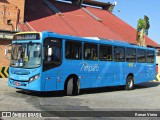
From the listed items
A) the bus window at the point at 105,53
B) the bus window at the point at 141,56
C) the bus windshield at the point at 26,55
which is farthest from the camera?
the bus window at the point at 141,56

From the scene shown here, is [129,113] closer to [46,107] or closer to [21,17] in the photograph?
[46,107]

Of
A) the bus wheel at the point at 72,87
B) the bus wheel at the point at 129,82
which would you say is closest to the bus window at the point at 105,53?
the bus wheel at the point at 72,87

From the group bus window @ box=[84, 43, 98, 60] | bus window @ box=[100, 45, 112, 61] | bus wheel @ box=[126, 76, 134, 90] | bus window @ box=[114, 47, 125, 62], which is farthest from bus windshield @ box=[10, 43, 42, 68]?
bus wheel @ box=[126, 76, 134, 90]

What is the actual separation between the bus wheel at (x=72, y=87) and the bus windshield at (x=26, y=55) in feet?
7.20

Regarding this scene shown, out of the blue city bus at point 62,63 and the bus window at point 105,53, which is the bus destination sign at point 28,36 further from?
the bus window at point 105,53

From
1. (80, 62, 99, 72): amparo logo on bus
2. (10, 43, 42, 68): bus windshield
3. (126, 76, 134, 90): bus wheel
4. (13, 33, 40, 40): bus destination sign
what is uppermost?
(13, 33, 40, 40): bus destination sign

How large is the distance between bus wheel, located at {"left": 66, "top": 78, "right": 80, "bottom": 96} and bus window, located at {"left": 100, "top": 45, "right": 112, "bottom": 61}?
2.50 metres

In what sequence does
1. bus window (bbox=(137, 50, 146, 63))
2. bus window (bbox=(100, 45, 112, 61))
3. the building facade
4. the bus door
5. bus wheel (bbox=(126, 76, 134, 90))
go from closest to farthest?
the bus door < bus window (bbox=(100, 45, 112, 61)) < bus wheel (bbox=(126, 76, 134, 90)) < bus window (bbox=(137, 50, 146, 63)) < the building facade

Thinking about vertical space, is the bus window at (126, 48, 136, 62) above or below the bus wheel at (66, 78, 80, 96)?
above

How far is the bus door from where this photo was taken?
13.6 m

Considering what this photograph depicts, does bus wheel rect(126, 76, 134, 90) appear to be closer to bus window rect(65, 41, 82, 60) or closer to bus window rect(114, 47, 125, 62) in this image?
bus window rect(114, 47, 125, 62)

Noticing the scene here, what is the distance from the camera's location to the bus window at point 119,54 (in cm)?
1853

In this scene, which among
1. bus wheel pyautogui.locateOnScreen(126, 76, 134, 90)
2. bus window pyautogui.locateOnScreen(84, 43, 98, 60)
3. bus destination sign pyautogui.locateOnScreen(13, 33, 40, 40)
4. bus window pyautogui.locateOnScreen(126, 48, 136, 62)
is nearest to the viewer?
bus destination sign pyautogui.locateOnScreen(13, 33, 40, 40)

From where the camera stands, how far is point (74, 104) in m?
12.1
